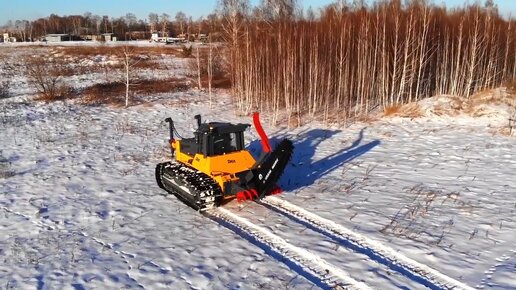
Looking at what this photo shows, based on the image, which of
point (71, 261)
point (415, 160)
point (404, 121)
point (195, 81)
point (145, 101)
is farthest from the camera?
point (195, 81)

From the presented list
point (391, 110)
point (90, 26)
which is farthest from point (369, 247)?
point (90, 26)

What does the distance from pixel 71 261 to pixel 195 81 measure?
22.9 meters

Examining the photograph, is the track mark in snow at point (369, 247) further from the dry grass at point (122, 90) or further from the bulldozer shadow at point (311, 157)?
the dry grass at point (122, 90)

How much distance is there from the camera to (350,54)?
819 inches

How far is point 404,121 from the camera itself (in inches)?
696

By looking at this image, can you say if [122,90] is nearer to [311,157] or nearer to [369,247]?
[311,157]

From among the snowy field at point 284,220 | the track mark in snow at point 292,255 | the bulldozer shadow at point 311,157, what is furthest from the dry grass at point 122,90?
the track mark in snow at point 292,255

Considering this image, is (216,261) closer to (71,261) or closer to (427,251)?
(71,261)

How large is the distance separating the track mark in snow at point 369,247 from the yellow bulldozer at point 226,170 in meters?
0.67


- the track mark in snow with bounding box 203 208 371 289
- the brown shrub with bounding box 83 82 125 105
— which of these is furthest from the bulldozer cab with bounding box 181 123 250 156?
the brown shrub with bounding box 83 82 125 105

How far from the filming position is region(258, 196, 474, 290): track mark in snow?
6.37 metres

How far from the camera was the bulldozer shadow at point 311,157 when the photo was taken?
11180 mm

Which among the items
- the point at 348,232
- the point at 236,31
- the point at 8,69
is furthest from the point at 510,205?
the point at 8,69

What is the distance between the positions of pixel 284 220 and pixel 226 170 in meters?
1.64
